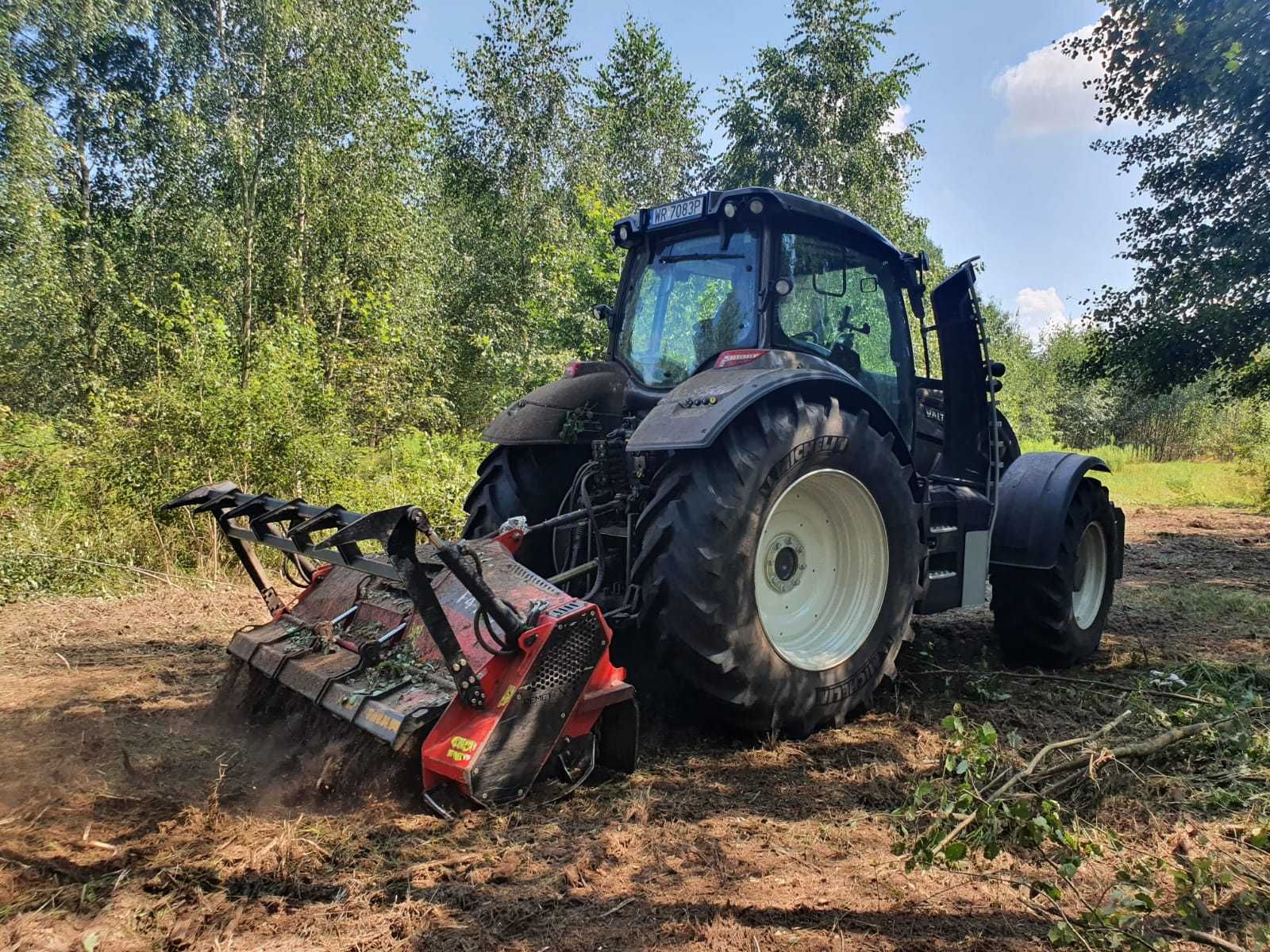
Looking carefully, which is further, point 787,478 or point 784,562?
point 784,562

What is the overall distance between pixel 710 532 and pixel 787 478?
0.46 m

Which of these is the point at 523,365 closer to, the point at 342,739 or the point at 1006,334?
the point at 342,739

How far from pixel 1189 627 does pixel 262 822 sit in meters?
5.92

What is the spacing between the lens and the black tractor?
121 inches

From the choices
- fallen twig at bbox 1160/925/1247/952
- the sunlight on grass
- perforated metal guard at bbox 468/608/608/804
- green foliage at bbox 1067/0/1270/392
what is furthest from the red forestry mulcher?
the sunlight on grass

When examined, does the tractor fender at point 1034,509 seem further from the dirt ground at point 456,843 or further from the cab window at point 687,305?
the cab window at point 687,305

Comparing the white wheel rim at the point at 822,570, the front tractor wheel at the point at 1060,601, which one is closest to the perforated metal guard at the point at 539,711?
the white wheel rim at the point at 822,570

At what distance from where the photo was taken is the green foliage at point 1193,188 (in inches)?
336

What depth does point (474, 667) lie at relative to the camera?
8.91 ft

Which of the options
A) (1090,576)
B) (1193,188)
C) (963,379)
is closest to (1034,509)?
(963,379)

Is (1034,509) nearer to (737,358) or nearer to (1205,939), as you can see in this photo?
(737,358)

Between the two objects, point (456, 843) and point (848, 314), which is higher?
point (848, 314)

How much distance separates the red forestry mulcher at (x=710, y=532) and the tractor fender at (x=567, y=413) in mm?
15

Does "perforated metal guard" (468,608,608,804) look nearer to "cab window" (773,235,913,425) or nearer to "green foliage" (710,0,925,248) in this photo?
"cab window" (773,235,913,425)
